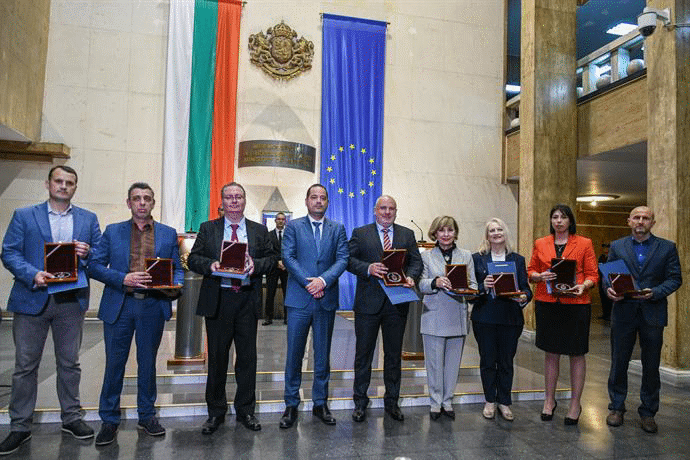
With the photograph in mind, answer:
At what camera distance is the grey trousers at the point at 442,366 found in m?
3.58

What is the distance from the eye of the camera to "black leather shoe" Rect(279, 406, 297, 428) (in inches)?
130

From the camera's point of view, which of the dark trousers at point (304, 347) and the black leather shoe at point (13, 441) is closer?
the black leather shoe at point (13, 441)

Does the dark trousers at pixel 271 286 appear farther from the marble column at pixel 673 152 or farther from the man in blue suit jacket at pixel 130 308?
the marble column at pixel 673 152

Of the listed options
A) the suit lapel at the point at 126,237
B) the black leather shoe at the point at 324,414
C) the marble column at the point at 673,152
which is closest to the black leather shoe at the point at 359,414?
the black leather shoe at the point at 324,414

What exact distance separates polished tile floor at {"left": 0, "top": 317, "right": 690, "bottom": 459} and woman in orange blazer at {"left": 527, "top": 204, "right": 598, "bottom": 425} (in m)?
0.33

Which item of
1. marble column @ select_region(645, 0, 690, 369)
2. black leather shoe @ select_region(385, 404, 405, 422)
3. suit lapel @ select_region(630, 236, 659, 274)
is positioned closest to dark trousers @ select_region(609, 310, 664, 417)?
suit lapel @ select_region(630, 236, 659, 274)

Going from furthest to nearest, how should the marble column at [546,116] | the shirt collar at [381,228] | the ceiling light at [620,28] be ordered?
the ceiling light at [620,28]
the marble column at [546,116]
the shirt collar at [381,228]

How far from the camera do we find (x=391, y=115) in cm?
903

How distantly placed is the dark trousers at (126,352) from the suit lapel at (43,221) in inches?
23.9

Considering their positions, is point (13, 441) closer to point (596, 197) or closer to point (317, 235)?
point (317, 235)

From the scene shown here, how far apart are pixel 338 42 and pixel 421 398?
686cm

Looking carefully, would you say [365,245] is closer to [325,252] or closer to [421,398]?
[325,252]

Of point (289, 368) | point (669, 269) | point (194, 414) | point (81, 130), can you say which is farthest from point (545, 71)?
point (81, 130)

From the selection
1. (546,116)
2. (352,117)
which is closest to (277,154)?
(352,117)
